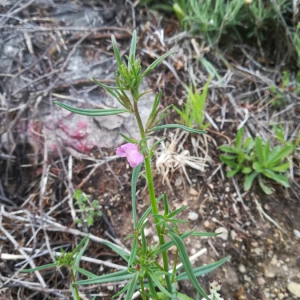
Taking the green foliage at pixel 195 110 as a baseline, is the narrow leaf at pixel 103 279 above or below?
below

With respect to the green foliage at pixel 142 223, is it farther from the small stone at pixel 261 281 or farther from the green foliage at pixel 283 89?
the green foliage at pixel 283 89

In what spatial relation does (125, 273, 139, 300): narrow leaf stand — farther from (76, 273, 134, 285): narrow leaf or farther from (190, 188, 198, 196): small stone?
(190, 188, 198, 196): small stone

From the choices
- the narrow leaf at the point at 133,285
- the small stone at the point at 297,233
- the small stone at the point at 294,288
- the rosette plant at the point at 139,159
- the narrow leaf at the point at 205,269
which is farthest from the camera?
the small stone at the point at 297,233

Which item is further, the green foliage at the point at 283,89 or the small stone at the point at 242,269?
the green foliage at the point at 283,89

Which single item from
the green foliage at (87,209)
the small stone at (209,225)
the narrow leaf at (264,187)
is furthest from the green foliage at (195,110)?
the green foliage at (87,209)

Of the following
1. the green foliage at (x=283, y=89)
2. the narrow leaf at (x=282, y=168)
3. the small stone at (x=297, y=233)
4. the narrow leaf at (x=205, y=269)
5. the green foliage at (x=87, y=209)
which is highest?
the green foliage at (x=283, y=89)

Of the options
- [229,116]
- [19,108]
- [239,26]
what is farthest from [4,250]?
[239,26]

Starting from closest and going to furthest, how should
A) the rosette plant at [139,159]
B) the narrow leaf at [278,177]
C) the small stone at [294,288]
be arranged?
the rosette plant at [139,159]
the small stone at [294,288]
the narrow leaf at [278,177]
